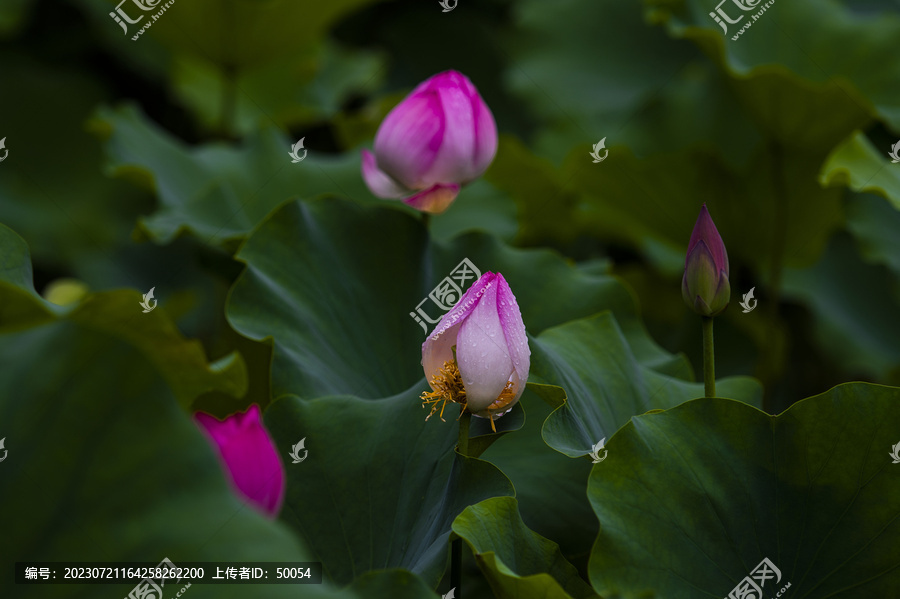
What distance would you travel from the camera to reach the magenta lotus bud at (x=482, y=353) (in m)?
0.64

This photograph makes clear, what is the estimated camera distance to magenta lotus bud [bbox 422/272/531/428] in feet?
2.09

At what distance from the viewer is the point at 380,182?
3.21ft

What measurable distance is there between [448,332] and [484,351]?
0.05m

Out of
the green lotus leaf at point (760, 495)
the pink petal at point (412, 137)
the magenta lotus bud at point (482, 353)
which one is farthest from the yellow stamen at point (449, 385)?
the pink petal at point (412, 137)

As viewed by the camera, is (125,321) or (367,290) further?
(367,290)

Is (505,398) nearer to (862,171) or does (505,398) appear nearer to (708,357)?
(708,357)

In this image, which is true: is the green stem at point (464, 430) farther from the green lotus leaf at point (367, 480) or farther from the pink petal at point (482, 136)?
the pink petal at point (482, 136)

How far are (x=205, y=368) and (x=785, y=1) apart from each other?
1238 millimetres

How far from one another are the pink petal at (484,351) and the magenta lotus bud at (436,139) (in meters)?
0.30

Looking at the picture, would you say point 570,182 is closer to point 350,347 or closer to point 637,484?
point 350,347

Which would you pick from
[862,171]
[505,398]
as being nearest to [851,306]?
[862,171]

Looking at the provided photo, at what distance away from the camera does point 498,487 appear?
0.64 m

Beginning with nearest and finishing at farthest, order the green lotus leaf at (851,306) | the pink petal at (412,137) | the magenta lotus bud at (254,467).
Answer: the magenta lotus bud at (254,467)
the pink petal at (412,137)
the green lotus leaf at (851,306)

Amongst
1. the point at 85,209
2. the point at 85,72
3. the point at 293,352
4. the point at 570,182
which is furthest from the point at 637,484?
the point at 85,72
